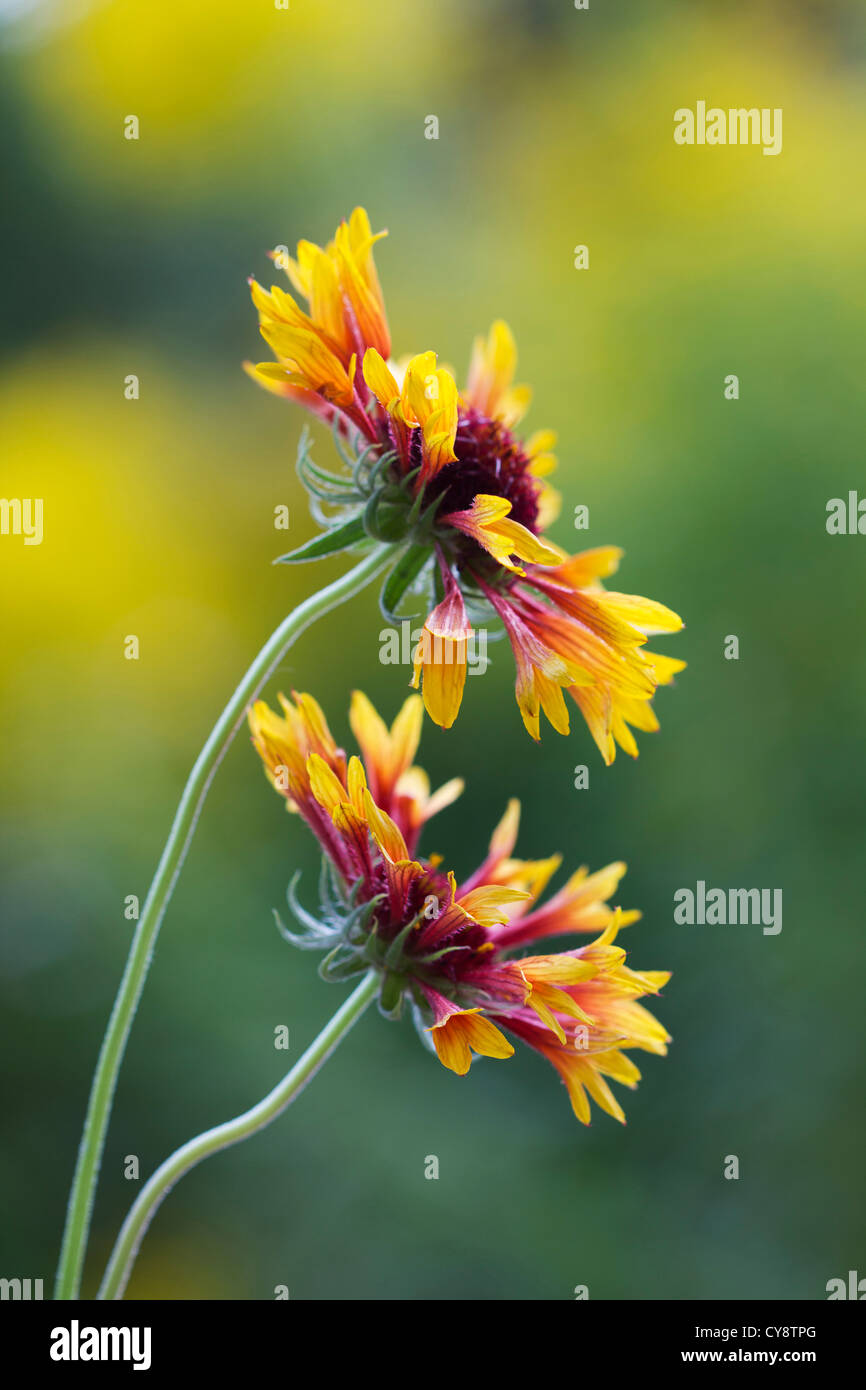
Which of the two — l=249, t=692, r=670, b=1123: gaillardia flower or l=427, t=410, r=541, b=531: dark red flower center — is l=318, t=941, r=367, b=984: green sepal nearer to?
l=249, t=692, r=670, b=1123: gaillardia flower

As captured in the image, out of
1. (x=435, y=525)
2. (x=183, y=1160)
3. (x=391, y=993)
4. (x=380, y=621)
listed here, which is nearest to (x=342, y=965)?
(x=391, y=993)

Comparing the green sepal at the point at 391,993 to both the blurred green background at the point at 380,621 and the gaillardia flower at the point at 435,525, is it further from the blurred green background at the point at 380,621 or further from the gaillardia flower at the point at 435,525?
the blurred green background at the point at 380,621

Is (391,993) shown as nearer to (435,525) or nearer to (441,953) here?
(441,953)

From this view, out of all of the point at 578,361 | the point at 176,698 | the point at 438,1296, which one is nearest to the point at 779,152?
the point at 578,361

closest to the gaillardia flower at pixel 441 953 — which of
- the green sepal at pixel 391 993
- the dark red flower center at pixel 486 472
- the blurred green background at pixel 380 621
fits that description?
the green sepal at pixel 391 993

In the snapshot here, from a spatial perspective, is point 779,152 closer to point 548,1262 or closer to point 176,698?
point 176,698

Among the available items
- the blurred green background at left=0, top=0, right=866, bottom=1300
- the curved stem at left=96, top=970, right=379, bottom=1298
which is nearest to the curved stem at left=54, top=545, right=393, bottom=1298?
the curved stem at left=96, top=970, right=379, bottom=1298
